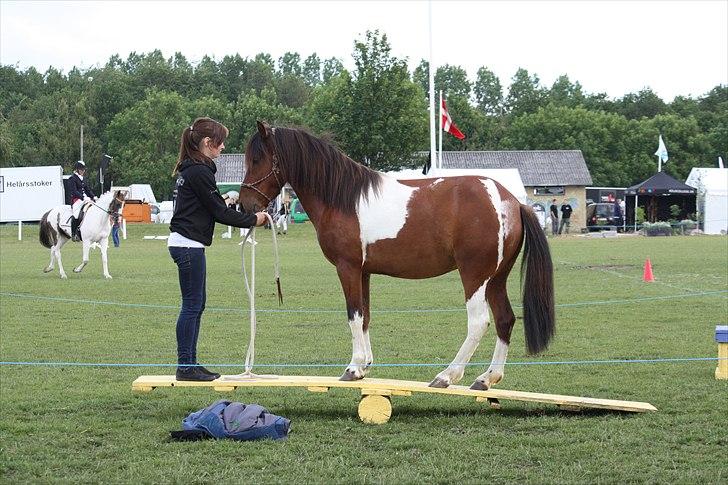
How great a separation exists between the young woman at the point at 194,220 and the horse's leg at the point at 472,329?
1949mm

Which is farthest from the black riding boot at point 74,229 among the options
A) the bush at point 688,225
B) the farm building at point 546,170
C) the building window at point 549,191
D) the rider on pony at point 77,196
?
the building window at point 549,191

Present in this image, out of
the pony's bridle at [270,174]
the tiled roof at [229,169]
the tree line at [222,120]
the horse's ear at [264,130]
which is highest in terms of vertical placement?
the tree line at [222,120]

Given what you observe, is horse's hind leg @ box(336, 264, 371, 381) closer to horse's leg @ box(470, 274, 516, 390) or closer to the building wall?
horse's leg @ box(470, 274, 516, 390)

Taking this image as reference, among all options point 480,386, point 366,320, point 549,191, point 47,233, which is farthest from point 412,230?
point 549,191

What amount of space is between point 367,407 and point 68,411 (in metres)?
2.72

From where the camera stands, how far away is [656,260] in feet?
97.2

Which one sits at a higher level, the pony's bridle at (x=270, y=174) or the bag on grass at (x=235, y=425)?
the pony's bridle at (x=270, y=174)

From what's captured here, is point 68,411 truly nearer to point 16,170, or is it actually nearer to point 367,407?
point 367,407

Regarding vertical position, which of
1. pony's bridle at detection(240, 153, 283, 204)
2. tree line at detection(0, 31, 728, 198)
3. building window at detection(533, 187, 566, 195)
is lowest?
pony's bridle at detection(240, 153, 283, 204)

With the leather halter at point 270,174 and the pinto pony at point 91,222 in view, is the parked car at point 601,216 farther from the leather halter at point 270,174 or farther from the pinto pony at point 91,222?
the leather halter at point 270,174

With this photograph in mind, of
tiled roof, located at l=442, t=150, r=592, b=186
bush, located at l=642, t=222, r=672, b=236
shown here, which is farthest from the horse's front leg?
tiled roof, located at l=442, t=150, r=592, b=186

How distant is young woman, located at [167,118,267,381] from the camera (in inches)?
322

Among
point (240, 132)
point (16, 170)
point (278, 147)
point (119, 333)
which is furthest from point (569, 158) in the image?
point (278, 147)

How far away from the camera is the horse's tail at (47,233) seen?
2520cm
